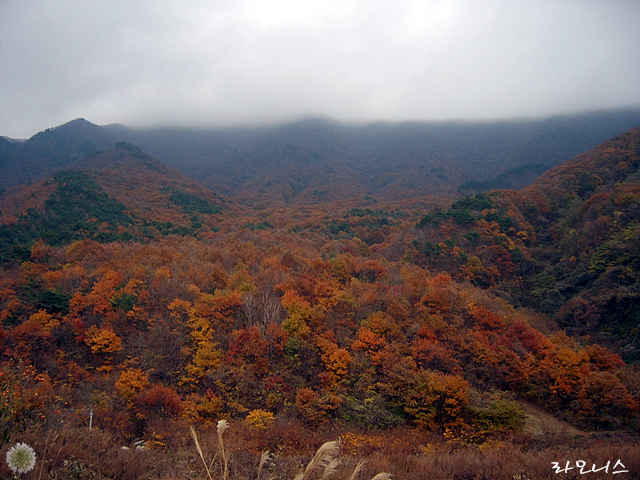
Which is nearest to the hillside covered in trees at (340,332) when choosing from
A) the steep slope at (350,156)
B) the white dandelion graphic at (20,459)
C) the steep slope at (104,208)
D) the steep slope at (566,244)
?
the steep slope at (566,244)

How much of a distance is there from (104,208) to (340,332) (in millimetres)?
60087

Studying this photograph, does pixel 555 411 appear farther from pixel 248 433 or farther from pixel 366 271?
pixel 366 271

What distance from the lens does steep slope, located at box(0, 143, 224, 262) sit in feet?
168

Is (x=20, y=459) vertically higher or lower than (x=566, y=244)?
higher

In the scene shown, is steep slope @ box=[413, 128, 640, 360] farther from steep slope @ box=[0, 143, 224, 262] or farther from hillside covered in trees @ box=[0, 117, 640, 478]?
steep slope @ box=[0, 143, 224, 262]

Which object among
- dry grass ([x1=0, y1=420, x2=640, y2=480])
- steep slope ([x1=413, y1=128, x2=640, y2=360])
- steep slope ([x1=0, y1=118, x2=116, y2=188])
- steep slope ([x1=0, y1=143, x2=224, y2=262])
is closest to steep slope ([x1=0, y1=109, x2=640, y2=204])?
steep slope ([x1=0, y1=118, x2=116, y2=188])

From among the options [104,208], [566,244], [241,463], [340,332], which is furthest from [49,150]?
[241,463]

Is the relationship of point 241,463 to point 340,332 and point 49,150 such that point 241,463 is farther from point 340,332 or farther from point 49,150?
point 49,150

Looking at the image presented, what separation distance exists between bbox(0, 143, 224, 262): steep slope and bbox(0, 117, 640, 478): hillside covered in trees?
1009 millimetres

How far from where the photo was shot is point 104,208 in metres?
66.1

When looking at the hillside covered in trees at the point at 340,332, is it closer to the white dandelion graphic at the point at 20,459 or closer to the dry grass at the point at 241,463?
the dry grass at the point at 241,463

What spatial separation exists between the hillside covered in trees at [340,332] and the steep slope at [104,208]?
1.01 meters

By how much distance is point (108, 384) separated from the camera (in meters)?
19.9

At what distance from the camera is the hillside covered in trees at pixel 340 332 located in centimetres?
1678
